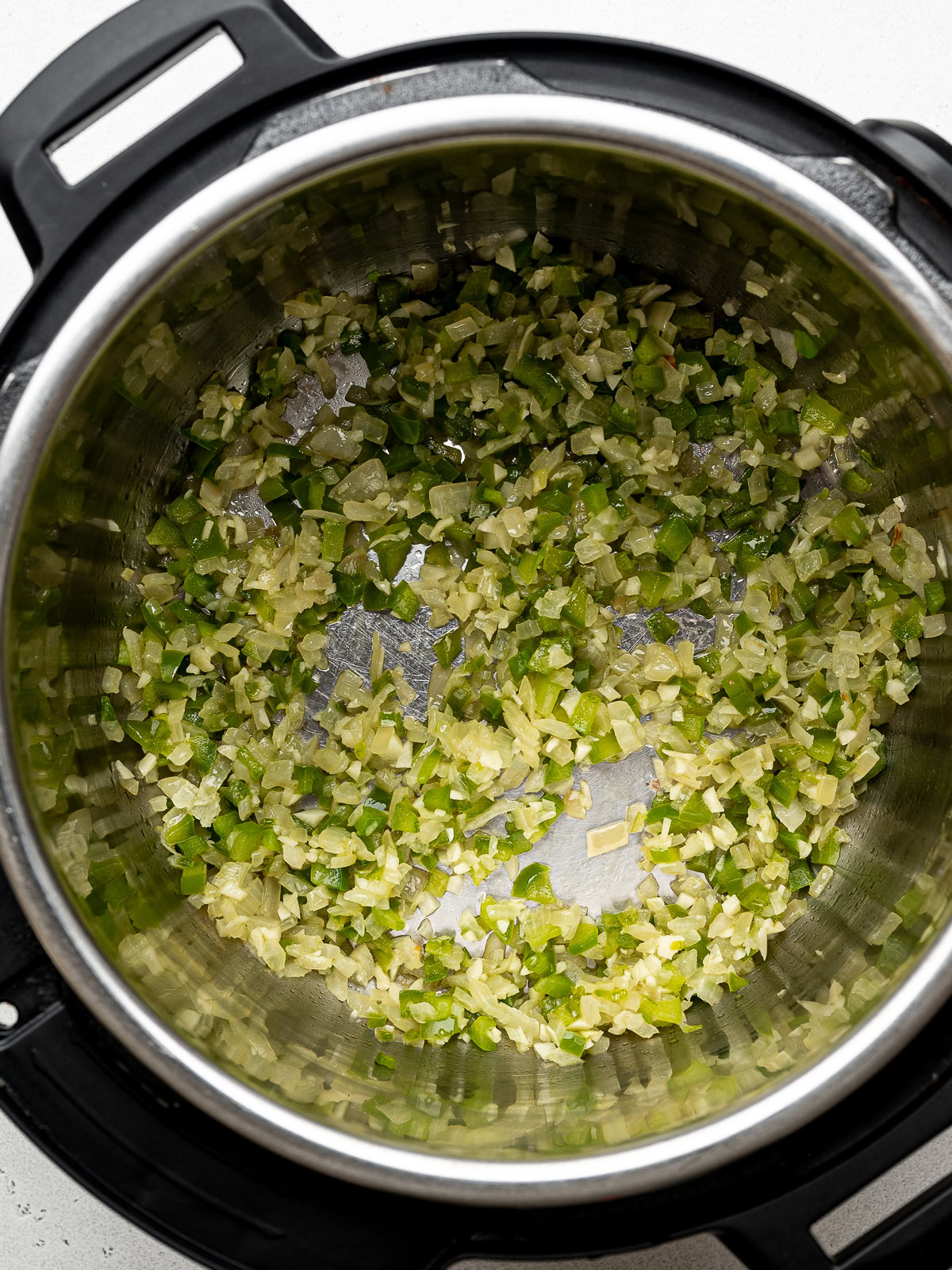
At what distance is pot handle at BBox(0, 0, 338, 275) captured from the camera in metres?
0.87

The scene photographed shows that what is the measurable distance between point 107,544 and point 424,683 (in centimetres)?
43

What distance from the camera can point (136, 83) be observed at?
0.88m

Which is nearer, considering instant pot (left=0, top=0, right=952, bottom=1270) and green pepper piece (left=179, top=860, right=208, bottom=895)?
instant pot (left=0, top=0, right=952, bottom=1270)

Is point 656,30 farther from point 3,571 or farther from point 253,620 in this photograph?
point 3,571

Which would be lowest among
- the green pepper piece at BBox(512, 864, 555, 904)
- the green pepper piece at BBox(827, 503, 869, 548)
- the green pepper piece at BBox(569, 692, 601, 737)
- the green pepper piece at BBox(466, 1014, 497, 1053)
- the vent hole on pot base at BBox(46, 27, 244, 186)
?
the green pepper piece at BBox(466, 1014, 497, 1053)

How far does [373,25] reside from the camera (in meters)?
1.27

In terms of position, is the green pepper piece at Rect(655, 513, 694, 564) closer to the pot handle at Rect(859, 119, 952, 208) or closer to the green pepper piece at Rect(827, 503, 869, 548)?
the green pepper piece at Rect(827, 503, 869, 548)

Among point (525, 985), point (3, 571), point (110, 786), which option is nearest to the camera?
point (3, 571)

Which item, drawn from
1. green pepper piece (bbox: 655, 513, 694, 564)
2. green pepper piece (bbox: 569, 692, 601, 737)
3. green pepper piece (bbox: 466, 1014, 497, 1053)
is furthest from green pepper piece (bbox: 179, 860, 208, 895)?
green pepper piece (bbox: 655, 513, 694, 564)

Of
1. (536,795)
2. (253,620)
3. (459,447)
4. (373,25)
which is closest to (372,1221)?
(536,795)

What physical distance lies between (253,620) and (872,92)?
1035 mm

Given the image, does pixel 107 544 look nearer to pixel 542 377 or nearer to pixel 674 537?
pixel 542 377

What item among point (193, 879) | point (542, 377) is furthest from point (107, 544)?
point (542, 377)

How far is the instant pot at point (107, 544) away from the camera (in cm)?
86
